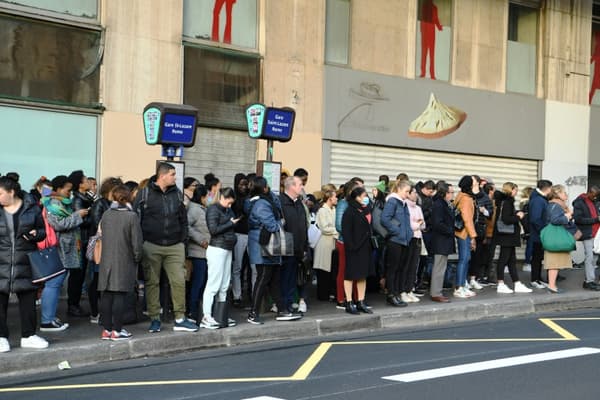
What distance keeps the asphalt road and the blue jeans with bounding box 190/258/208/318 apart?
1.03 meters

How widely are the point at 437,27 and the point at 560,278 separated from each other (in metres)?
6.54

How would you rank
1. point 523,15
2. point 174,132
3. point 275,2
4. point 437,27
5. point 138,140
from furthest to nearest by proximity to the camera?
point 523,15
point 437,27
point 275,2
point 138,140
point 174,132

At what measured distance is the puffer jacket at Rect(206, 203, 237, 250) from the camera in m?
10.7

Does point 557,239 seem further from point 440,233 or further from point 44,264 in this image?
point 44,264

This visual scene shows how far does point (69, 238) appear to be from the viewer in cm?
1096

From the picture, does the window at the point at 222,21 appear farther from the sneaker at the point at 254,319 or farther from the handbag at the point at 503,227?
the sneaker at the point at 254,319

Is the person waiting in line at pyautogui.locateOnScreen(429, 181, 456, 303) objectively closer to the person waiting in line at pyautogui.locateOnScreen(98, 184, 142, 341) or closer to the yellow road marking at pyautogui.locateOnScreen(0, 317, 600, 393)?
the yellow road marking at pyautogui.locateOnScreen(0, 317, 600, 393)

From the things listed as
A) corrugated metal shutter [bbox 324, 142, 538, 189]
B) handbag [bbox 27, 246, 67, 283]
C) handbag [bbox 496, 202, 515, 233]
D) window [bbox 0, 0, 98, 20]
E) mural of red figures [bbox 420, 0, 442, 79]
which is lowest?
handbag [bbox 27, 246, 67, 283]

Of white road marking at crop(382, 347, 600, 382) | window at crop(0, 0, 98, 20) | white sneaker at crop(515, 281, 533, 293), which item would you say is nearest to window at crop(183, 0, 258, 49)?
window at crop(0, 0, 98, 20)

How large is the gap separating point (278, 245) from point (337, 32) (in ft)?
27.9

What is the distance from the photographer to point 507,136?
70.2ft

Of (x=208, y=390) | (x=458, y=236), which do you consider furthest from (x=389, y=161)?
(x=208, y=390)

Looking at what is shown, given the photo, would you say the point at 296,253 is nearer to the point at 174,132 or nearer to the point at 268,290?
the point at 268,290

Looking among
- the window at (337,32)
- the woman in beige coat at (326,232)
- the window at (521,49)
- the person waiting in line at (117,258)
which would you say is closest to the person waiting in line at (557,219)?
the woman in beige coat at (326,232)
